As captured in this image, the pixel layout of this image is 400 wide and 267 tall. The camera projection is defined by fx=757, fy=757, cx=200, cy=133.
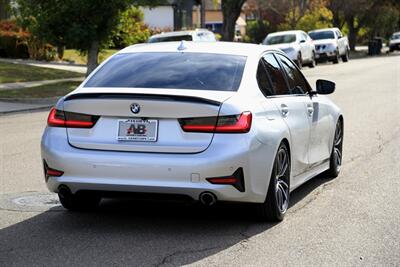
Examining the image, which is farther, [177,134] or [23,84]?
[23,84]

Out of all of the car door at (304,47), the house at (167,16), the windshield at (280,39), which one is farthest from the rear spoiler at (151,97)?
the house at (167,16)

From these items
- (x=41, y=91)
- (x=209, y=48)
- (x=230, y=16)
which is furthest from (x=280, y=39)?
(x=209, y=48)

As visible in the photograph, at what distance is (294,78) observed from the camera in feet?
26.1

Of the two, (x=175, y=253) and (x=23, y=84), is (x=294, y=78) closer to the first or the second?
(x=175, y=253)

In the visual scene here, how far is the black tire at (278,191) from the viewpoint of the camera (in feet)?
21.6

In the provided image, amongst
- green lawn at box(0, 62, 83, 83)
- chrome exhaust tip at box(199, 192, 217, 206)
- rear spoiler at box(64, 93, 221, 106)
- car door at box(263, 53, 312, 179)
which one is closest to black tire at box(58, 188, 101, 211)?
rear spoiler at box(64, 93, 221, 106)

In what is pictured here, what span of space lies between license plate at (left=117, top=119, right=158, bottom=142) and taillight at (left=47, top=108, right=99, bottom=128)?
27 cm

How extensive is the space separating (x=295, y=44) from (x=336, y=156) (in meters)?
25.3

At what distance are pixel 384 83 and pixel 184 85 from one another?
19.8 meters

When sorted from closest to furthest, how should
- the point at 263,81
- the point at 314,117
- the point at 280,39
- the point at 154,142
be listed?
the point at 154,142 < the point at 263,81 < the point at 314,117 < the point at 280,39

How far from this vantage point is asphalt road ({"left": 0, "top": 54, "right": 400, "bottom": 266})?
564cm

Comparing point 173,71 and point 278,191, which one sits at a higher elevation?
point 173,71

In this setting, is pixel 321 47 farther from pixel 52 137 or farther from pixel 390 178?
pixel 52 137

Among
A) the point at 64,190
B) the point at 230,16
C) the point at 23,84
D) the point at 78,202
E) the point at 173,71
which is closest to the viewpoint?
the point at 64,190
